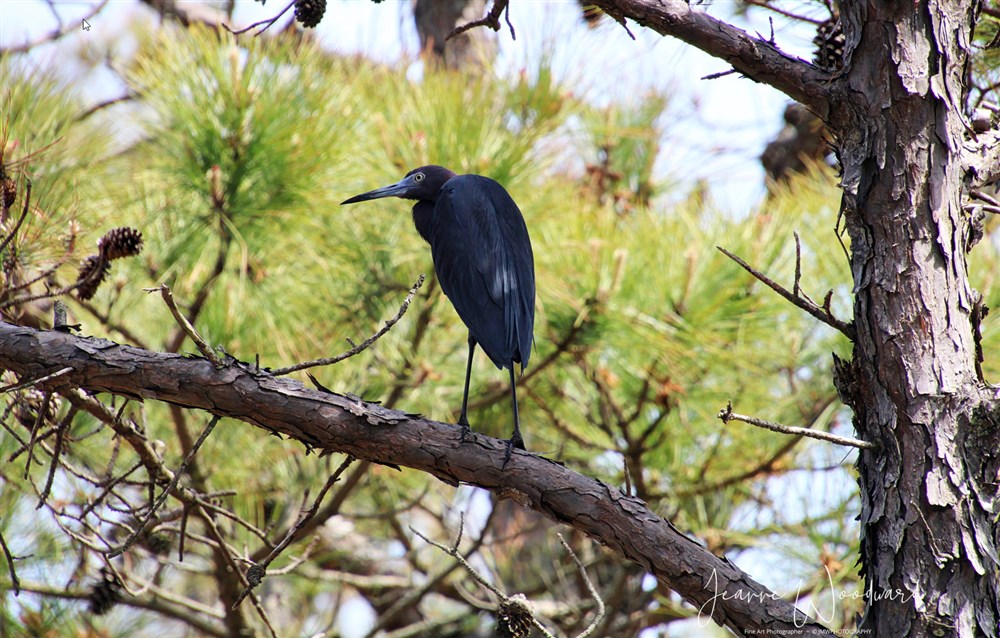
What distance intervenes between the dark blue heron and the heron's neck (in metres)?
0.07

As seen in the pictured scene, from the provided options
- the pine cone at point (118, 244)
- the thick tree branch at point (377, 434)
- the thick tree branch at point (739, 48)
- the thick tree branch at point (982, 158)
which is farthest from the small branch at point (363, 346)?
the thick tree branch at point (982, 158)

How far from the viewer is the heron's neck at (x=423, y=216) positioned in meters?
2.54

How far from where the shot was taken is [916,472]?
143 centimetres

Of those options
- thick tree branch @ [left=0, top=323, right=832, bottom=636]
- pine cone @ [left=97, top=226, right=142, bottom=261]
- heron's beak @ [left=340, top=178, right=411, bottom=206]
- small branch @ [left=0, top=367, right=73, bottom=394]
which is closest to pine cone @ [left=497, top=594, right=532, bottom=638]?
thick tree branch @ [left=0, top=323, right=832, bottom=636]

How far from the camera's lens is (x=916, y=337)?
4.79 feet

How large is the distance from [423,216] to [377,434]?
1.11m

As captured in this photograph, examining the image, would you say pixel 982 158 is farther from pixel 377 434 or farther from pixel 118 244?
pixel 118 244

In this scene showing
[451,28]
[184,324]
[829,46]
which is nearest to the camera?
[184,324]

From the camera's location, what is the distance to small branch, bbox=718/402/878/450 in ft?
4.41

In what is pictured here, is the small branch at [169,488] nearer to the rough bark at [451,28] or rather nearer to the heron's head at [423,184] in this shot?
the heron's head at [423,184]

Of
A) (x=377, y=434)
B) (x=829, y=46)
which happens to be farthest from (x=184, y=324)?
(x=829, y=46)

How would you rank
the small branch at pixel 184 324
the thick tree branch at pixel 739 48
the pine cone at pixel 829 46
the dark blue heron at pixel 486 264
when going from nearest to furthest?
the small branch at pixel 184 324, the thick tree branch at pixel 739 48, the pine cone at pixel 829 46, the dark blue heron at pixel 486 264

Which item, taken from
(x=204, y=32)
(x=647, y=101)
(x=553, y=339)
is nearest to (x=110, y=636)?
(x=553, y=339)

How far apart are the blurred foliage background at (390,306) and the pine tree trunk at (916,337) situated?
1027 millimetres
